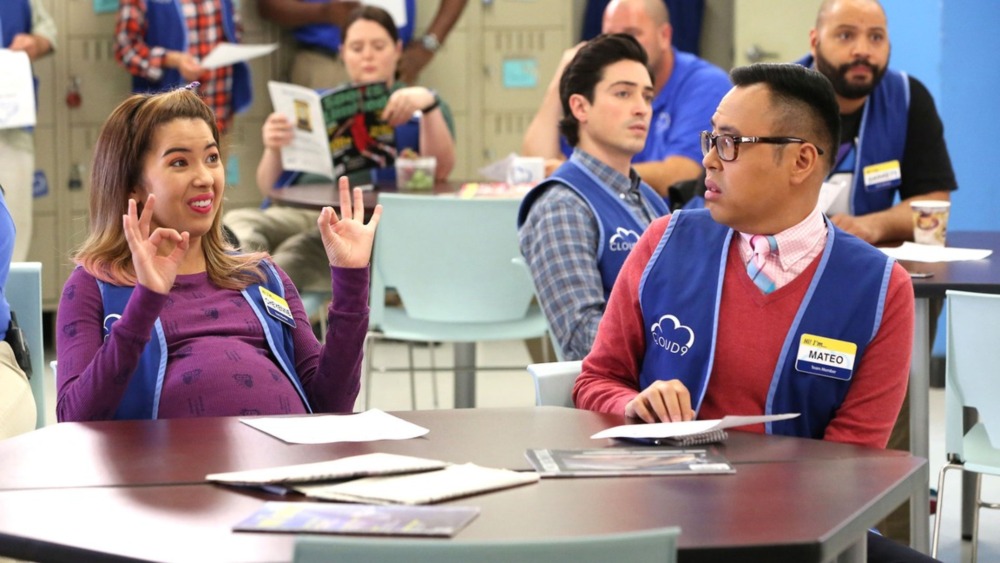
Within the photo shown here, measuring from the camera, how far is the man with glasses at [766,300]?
84.6 inches

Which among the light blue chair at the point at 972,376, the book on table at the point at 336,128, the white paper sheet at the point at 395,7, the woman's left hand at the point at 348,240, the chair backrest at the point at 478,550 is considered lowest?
the light blue chair at the point at 972,376

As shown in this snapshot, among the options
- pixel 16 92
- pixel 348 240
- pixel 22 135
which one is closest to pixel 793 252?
pixel 348 240

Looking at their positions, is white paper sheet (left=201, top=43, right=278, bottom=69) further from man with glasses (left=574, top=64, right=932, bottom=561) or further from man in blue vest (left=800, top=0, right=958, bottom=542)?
man with glasses (left=574, top=64, right=932, bottom=561)

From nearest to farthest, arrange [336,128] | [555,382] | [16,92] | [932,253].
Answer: [555,382] → [932,253] → [336,128] → [16,92]

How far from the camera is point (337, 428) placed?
197cm

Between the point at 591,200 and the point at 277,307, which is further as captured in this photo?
the point at 591,200

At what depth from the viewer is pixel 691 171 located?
441 centimetres

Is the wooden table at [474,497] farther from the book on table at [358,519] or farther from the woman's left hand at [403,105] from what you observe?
the woman's left hand at [403,105]

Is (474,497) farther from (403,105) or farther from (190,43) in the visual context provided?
(190,43)

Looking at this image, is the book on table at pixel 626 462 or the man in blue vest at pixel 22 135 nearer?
the book on table at pixel 626 462

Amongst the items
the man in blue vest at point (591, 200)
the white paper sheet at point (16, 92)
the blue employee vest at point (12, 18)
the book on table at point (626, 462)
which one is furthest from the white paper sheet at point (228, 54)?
the book on table at point (626, 462)

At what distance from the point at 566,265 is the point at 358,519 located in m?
1.64

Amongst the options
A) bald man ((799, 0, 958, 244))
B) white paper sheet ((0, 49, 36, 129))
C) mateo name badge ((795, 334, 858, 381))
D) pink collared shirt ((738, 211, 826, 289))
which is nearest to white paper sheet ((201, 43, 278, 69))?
white paper sheet ((0, 49, 36, 129))

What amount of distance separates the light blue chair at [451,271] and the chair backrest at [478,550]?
108 inches
